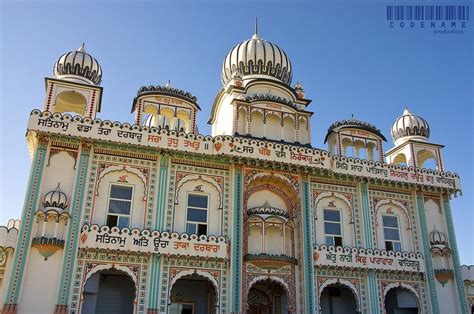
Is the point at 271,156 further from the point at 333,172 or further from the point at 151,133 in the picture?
the point at 151,133

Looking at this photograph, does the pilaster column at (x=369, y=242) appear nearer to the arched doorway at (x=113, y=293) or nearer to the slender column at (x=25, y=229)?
the arched doorway at (x=113, y=293)

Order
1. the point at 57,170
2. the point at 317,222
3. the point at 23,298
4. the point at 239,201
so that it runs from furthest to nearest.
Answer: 1. the point at 317,222
2. the point at 239,201
3. the point at 57,170
4. the point at 23,298

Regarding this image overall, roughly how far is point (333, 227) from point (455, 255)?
208 inches

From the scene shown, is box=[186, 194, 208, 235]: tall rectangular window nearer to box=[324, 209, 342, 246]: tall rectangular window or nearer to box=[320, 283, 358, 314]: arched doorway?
box=[324, 209, 342, 246]: tall rectangular window

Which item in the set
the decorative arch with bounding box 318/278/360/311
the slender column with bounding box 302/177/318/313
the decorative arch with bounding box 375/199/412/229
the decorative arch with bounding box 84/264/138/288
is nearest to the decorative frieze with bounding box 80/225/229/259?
the decorative arch with bounding box 84/264/138/288

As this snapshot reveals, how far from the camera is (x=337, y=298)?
61.5 feet

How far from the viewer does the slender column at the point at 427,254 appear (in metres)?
18.2

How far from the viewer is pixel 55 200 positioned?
15.1 meters

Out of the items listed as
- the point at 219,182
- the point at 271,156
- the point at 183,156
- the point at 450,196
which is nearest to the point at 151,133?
the point at 183,156

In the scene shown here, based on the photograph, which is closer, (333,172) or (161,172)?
(161,172)

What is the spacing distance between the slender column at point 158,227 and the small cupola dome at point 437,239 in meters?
11.0

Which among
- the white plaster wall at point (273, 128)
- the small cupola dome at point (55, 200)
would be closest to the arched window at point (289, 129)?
the white plaster wall at point (273, 128)

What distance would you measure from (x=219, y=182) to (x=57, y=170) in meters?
5.66

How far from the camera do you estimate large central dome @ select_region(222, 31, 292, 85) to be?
72.9ft
